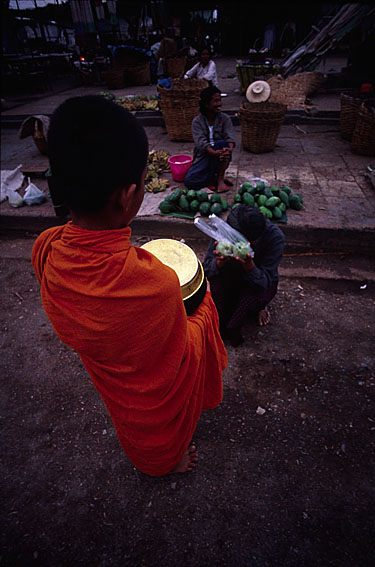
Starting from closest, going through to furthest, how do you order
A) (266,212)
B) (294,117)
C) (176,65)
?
(266,212) < (294,117) < (176,65)

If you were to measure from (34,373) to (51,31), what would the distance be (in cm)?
3014

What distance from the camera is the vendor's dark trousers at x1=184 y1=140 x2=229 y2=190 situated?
4.70 m

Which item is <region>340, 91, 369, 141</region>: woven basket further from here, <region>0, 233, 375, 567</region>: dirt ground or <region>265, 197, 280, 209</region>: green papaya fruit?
<region>0, 233, 375, 567</region>: dirt ground

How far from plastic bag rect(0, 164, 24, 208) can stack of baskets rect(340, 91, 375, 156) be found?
6.06 metres

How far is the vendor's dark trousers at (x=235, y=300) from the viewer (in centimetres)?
274

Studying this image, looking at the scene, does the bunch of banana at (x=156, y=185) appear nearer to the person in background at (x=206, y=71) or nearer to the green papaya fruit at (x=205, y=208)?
the green papaya fruit at (x=205, y=208)

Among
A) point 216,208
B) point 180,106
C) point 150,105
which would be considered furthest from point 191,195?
point 150,105

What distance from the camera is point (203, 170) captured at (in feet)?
15.5

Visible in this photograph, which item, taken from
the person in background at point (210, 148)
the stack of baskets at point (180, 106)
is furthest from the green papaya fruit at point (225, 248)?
the stack of baskets at point (180, 106)

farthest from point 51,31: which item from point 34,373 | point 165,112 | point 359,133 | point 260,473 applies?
point 260,473

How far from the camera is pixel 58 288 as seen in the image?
99 cm

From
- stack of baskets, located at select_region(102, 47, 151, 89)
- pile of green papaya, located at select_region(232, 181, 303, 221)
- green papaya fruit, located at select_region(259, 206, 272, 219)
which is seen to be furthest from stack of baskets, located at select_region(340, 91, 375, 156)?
stack of baskets, located at select_region(102, 47, 151, 89)

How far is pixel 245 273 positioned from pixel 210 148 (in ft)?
9.19

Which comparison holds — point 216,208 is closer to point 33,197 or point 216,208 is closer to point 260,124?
point 260,124
